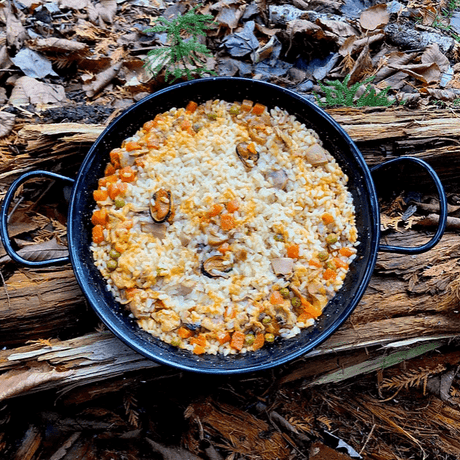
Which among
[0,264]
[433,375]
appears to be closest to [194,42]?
[0,264]

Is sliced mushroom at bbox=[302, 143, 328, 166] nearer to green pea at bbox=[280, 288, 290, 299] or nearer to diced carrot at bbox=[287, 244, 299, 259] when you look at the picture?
diced carrot at bbox=[287, 244, 299, 259]

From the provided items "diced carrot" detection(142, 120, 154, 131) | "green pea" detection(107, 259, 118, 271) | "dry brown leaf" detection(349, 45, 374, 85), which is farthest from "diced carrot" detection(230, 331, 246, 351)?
"dry brown leaf" detection(349, 45, 374, 85)

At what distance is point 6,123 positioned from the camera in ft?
9.34

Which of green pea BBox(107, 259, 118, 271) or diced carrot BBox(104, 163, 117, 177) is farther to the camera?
diced carrot BBox(104, 163, 117, 177)

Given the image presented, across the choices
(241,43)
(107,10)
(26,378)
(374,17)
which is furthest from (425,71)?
(26,378)

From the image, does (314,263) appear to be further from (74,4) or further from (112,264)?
(74,4)

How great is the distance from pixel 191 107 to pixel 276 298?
127 centimetres

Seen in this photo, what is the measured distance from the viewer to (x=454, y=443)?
9.99 feet

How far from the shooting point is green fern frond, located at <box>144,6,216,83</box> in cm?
312

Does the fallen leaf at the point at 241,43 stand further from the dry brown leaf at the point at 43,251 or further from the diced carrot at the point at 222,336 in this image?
the diced carrot at the point at 222,336

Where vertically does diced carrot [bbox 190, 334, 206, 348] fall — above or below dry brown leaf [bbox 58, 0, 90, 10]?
below

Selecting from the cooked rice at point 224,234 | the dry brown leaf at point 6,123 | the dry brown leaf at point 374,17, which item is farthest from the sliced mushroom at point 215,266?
the dry brown leaf at point 374,17

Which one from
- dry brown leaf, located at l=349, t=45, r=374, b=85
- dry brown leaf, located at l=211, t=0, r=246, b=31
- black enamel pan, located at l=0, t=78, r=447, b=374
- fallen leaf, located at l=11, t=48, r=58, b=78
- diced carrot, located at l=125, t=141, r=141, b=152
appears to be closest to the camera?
black enamel pan, located at l=0, t=78, r=447, b=374

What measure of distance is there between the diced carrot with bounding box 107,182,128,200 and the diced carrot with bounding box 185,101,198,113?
61 centimetres
